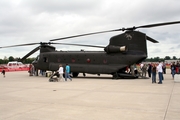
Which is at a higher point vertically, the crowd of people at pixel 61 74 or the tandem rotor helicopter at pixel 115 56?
the tandem rotor helicopter at pixel 115 56

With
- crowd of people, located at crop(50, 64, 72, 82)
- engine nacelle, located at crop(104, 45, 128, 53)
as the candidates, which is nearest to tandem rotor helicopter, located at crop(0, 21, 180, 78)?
engine nacelle, located at crop(104, 45, 128, 53)

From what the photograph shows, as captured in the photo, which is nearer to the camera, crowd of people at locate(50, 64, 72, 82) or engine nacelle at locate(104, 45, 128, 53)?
crowd of people at locate(50, 64, 72, 82)

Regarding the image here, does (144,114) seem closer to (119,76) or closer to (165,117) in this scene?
(165,117)

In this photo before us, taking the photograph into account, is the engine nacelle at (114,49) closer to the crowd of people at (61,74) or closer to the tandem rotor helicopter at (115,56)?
the tandem rotor helicopter at (115,56)

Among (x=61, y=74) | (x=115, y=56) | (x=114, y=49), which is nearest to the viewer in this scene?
(x=61, y=74)

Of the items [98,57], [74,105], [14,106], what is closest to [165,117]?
[74,105]

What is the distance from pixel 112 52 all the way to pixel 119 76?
215 centimetres

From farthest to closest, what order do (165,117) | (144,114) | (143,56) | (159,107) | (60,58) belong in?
(60,58), (143,56), (159,107), (144,114), (165,117)

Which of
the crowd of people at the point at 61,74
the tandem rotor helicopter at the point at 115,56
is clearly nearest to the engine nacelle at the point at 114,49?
the tandem rotor helicopter at the point at 115,56

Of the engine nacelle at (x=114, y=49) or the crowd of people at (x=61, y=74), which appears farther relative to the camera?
the engine nacelle at (x=114, y=49)

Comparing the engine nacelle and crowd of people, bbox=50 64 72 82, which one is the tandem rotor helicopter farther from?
crowd of people, bbox=50 64 72 82

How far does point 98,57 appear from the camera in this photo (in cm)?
1906

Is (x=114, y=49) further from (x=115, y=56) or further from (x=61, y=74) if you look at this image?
(x=61, y=74)

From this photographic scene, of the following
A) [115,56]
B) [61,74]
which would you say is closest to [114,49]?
[115,56]
